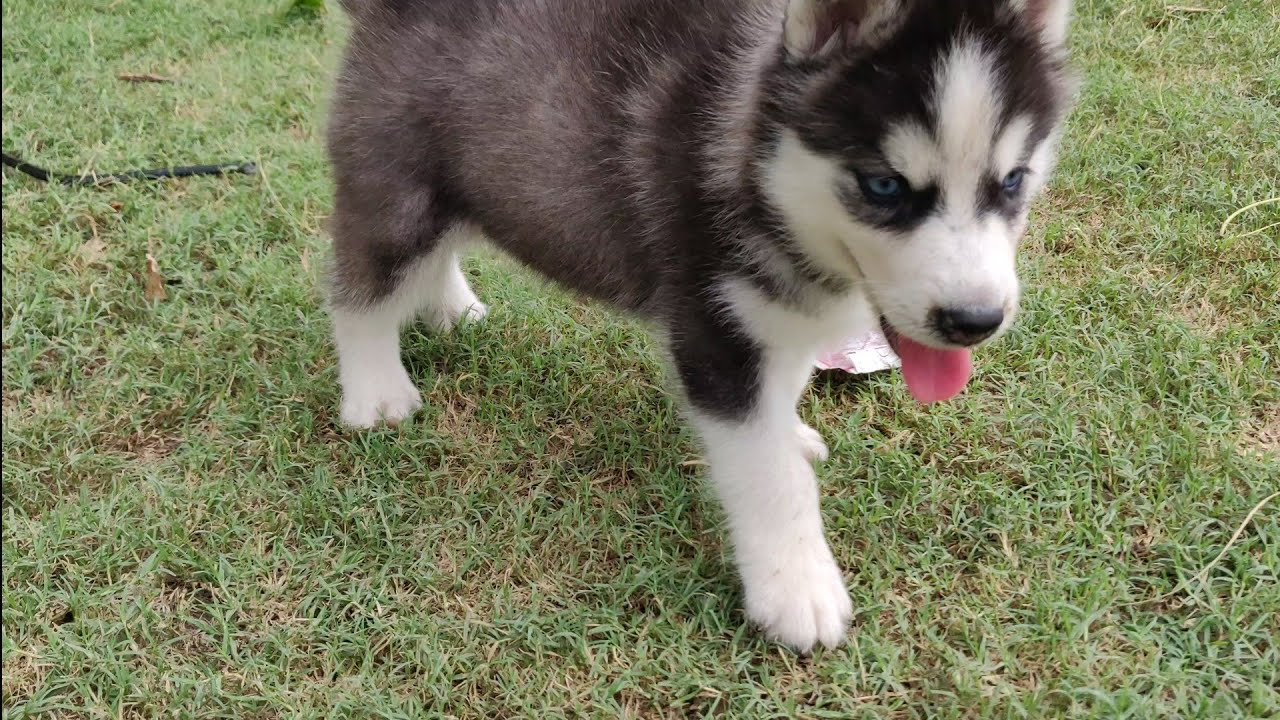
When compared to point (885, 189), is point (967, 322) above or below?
below

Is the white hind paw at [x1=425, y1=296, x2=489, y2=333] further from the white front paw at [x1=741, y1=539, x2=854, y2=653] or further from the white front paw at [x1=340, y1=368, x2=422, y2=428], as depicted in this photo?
the white front paw at [x1=741, y1=539, x2=854, y2=653]

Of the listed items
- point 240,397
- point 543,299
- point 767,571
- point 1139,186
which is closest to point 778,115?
point 767,571

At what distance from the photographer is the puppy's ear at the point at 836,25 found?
1.93 meters

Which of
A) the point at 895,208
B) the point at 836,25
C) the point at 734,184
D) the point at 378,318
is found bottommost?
the point at 378,318

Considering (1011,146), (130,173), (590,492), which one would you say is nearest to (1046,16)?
(1011,146)

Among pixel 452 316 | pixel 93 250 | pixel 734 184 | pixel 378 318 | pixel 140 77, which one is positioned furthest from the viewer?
pixel 140 77

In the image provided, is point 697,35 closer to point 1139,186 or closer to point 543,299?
point 543,299

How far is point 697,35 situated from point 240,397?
6.64 feet

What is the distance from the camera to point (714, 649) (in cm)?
243

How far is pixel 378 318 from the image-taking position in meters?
3.19

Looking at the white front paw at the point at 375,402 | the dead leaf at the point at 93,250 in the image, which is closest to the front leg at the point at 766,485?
the white front paw at the point at 375,402

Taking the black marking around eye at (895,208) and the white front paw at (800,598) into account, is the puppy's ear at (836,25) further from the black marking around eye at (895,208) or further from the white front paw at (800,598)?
the white front paw at (800,598)

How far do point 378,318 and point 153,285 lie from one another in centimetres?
122

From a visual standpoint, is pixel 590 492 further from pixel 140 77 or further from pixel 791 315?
pixel 140 77
